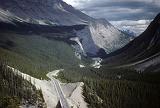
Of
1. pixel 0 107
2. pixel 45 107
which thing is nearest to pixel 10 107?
pixel 0 107

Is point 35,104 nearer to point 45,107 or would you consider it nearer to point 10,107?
point 45,107

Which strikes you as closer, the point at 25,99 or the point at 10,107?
the point at 10,107

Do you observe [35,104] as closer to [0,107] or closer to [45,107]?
[45,107]

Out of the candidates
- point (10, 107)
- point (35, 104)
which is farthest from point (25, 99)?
point (10, 107)

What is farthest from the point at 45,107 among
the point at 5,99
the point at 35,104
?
the point at 5,99

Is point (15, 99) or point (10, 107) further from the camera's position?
point (15, 99)

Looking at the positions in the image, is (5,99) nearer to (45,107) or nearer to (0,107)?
(0,107)

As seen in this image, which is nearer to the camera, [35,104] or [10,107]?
[10,107]
